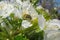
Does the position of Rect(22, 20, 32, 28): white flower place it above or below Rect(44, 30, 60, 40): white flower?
above

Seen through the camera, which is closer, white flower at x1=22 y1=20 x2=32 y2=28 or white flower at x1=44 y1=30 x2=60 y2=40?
white flower at x1=44 y1=30 x2=60 y2=40

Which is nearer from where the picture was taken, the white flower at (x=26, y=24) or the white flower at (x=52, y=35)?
the white flower at (x=52, y=35)

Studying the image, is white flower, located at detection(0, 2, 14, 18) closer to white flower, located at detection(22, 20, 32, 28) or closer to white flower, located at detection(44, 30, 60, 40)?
white flower, located at detection(22, 20, 32, 28)

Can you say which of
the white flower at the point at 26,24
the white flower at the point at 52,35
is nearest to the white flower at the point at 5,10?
the white flower at the point at 26,24

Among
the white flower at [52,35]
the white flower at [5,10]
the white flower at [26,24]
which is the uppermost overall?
the white flower at [5,10]

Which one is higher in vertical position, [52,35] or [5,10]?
[5,10]

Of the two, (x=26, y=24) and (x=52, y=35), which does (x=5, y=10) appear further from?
(x=52, y=35)

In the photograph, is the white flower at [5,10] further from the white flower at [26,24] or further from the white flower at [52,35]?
the white flower at [52,35]

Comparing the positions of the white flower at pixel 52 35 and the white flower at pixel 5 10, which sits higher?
the white flower at pixel 5 10

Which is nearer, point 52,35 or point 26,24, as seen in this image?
point 52,35

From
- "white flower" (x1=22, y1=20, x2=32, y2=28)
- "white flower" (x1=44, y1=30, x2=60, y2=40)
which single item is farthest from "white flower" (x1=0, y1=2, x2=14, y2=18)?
"white flower" (x1=44, y1=30, x2=60, y2=40)

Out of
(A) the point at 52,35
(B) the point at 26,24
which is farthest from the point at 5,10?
(A) the point at 52,35

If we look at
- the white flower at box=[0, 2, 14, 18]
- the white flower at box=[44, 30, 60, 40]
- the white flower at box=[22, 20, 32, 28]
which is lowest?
the white flower at box=[44, 30, 60, 40]
